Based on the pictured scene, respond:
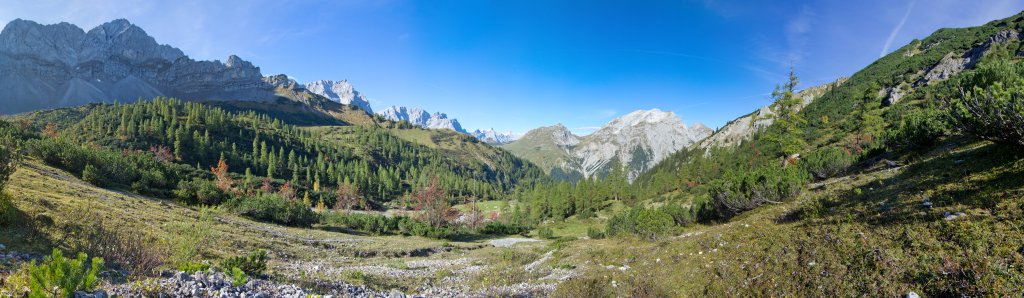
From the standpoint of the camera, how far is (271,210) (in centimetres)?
4225

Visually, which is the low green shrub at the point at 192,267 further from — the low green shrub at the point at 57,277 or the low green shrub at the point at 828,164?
the low green shrub at the point at 828,164

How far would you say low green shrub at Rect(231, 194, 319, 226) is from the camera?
41375mm

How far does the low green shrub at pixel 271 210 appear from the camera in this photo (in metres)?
41.4

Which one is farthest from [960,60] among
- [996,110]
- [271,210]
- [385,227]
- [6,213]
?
[6,213]

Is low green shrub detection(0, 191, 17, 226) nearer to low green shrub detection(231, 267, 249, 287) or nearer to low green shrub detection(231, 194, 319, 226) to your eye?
low green shrub detection(231, 267, 249, 287)

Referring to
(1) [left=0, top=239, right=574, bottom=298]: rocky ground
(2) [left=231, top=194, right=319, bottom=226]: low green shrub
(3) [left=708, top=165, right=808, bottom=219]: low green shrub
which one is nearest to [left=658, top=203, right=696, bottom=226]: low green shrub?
(3) [left=708, top=165, right=808, bottom=219]: low green shrub

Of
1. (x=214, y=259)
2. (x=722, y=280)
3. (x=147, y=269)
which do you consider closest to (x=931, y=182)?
(x=722, y=280)

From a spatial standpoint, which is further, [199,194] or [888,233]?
[199,194]

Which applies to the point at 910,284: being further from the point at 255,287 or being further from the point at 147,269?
the point at 147,269

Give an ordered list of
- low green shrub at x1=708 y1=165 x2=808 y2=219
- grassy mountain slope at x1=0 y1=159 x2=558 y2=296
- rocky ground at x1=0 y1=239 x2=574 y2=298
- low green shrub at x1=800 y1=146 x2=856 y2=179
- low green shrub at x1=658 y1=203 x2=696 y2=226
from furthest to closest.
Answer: low green shrub at x1=658 y1=203 x2=696 y2=226
low green shrub at x1=800 y1=146 x2=856 y2=179
low green shrub at x1=708 y1=165 x2=808 y2=219
grassy mountain slope at x1=0 y1=159 x2=558 y2=296
rocky ground at x1=0 y1=239 x2=574 y2=298

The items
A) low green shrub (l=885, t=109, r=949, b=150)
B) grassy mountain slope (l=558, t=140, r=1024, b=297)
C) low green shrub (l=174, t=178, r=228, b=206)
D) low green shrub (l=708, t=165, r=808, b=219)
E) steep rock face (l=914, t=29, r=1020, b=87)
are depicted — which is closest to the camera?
grassy mountain slope (l=558, t=140, r=1024, b=297)

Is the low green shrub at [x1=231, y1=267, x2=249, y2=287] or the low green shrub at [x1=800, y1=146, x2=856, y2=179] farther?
the low green shrub at [x1=800, y1=146, x2=856, y2=179]

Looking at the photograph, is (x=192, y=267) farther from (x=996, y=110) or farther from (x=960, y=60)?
(x=960, y=60)

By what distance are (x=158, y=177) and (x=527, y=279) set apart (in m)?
52.4
